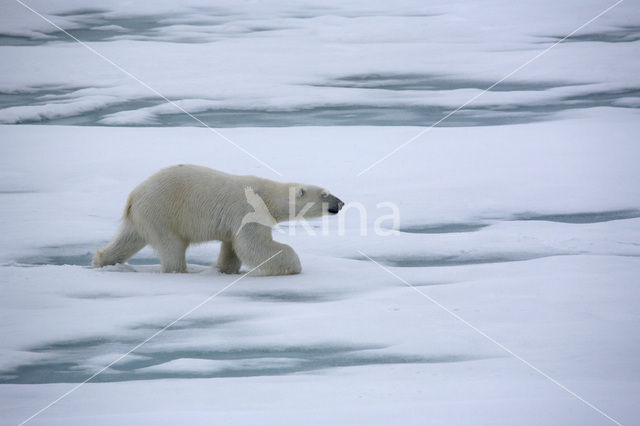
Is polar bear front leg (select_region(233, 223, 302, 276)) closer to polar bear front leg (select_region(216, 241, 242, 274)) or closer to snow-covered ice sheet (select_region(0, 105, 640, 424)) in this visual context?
snow-covered ice sheet (select_region(0, 105, 640, 424))

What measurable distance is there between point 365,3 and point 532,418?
12.7m

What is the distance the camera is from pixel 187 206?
524 cm

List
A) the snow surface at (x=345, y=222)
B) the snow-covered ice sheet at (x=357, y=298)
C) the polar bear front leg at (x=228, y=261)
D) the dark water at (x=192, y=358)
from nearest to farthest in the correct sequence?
the snow-covered ice sheet at (x=357, y=298) < the snow surface at (x=345, y=222) < the dark water at (x=192, y=358) < the polar bear front leg at (x=228, y=261)

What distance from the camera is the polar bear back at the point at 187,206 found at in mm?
5227

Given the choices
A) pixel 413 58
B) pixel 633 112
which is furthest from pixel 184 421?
pixel 413 58

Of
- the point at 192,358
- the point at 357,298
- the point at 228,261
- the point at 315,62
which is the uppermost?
the point at 315,62

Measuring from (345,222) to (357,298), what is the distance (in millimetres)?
1785

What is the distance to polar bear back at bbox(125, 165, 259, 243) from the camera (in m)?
5.23

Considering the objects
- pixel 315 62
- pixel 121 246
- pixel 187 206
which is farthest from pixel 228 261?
pixel 315 62

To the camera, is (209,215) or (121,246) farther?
(121,246)

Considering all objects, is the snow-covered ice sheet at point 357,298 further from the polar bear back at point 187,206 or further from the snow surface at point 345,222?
the polar bear back at point 187,206

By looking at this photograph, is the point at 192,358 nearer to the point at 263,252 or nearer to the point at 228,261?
the point at 263,252

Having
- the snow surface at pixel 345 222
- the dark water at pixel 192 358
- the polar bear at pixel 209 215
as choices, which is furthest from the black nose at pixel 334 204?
the dark water at pixel 192 358

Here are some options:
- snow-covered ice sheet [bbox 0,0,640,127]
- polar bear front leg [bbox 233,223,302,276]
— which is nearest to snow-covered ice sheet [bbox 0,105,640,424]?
polar bear front leg [bbox 233,223,302,276]
